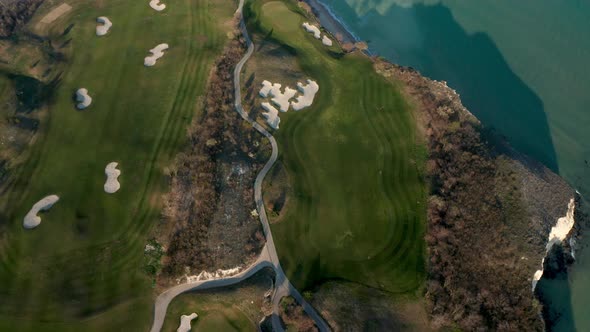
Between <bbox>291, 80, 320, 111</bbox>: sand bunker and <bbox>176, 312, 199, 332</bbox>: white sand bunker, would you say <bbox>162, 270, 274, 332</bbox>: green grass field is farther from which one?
<bbox>291, 80, 320, 111</bbox>: sand bunker

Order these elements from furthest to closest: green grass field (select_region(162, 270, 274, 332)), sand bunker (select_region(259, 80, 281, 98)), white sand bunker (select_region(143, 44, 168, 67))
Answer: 1. white sand bunker (select_region(143, 44, 168, 67))
2. sand bunker (select_region(259, 80, 281, 98))
3. green grass field (select_region(162, 270, 274, 332))

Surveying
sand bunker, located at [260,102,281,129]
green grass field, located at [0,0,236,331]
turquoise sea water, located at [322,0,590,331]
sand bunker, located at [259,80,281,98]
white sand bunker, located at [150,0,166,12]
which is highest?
turquoise sea water, located at [322,0,590,331]

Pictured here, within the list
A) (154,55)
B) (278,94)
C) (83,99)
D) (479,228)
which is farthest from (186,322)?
(154,55)

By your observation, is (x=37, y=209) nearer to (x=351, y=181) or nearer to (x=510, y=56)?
(x=351, y=181)

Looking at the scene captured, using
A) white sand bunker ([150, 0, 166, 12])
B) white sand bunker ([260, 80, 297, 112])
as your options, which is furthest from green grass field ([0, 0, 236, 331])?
white sand bunker ([260, 80, 297, 112])

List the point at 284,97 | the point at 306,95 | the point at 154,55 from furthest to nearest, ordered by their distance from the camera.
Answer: the point at 154,55, the point at 306,95, the point at 284,97

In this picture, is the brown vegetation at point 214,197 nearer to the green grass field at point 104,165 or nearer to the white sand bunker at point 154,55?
the green grass field at point 104,165
